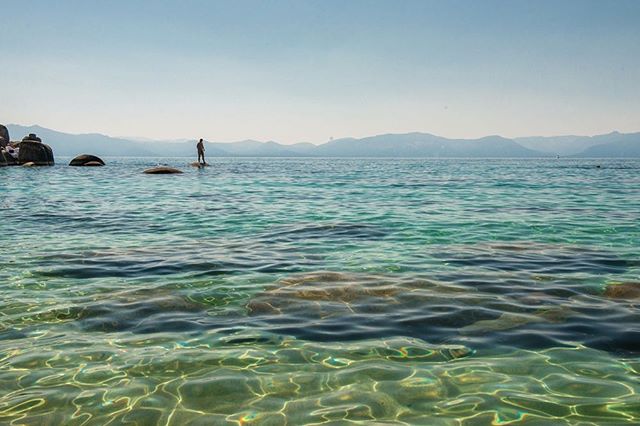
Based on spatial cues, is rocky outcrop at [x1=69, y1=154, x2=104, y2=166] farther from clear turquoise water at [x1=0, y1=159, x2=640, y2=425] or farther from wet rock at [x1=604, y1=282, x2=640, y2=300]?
wet rock at [x1=604, y1=282, x2=640, y2=300]

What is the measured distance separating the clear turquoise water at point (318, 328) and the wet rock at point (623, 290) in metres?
0.18

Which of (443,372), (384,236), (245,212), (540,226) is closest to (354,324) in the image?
(443,372)

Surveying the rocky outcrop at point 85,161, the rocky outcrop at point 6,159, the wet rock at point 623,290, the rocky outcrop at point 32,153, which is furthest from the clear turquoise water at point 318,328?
the rocky outcrop at point 32,153

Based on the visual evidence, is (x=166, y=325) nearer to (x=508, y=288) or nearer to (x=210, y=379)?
(x=210, y=379)

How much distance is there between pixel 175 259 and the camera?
10.4 meters

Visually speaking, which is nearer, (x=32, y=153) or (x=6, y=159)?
(x=6, y=159)

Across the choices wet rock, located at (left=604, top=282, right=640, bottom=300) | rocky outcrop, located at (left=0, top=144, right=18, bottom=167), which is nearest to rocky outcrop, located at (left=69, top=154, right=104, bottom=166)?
rocky outcrop, located at (left=0, top=144, right=18, bottom=167)

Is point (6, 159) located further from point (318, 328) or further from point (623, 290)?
point (623, 290)

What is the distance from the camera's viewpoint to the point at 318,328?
6277 millimetres

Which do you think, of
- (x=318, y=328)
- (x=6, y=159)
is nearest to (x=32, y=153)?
(x=6, y=159)

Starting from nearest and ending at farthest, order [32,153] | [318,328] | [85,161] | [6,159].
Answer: [318,328] → [6,159] → [32,153] → [85,161]

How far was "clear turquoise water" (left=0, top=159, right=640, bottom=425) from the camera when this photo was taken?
434 cm

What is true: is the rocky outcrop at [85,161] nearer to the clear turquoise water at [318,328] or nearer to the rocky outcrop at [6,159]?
the rocky outcrop at [6,159]

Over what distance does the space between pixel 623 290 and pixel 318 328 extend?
5.11 m
